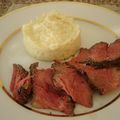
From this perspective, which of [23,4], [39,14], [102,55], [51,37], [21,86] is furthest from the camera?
[23,4]

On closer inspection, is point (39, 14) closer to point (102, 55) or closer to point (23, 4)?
point (23, 4)

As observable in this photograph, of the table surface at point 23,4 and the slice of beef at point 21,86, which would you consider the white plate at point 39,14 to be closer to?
the slice of beef at point 21,86

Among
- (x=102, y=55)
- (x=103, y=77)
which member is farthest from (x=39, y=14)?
(x=103, y=77)

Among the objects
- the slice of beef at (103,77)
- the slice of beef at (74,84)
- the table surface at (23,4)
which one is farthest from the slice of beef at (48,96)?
the table surface at (23,4)

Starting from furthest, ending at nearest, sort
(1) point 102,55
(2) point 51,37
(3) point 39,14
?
1. (3) point 39,14
2. (2) point 51,37
3. (1) point 102,55

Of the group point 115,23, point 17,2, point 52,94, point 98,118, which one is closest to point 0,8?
point 17,2

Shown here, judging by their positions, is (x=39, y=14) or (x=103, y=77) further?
(x=39, y=14)
